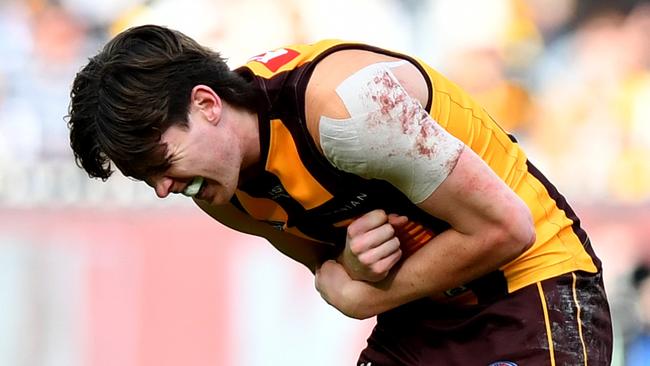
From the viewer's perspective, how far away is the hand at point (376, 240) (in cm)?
301

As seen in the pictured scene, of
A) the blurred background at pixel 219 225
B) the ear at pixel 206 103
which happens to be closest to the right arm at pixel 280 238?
the ear at pixel 206 103

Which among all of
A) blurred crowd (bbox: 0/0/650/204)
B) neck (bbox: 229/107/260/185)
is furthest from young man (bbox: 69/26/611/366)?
blurred crowd (bbox: 0/0/650/204)

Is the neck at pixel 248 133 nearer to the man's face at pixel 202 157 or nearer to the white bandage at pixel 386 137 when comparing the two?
the man's face at pixel 202 157

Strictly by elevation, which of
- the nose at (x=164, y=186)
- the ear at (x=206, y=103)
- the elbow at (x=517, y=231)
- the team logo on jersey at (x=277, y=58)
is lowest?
the elbow at (x=517, y=231)

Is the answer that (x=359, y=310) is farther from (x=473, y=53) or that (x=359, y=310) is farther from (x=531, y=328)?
(x=473, y=53)

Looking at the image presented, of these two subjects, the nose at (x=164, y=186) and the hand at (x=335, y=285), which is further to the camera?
the hand at (x=335, y=285)

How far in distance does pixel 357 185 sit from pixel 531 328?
0.57 meters

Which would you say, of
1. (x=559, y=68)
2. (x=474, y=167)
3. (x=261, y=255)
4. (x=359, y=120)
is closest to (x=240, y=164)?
(x=359, y=120)

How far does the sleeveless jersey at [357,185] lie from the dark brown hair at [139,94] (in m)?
0.10

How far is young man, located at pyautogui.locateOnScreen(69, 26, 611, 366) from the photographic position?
9.13 ft

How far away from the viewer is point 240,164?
2.91 metres

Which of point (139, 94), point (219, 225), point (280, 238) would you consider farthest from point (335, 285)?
point (219, 225)

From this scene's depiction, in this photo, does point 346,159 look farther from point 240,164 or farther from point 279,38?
point 279,38

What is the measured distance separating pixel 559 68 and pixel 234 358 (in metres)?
2.47
